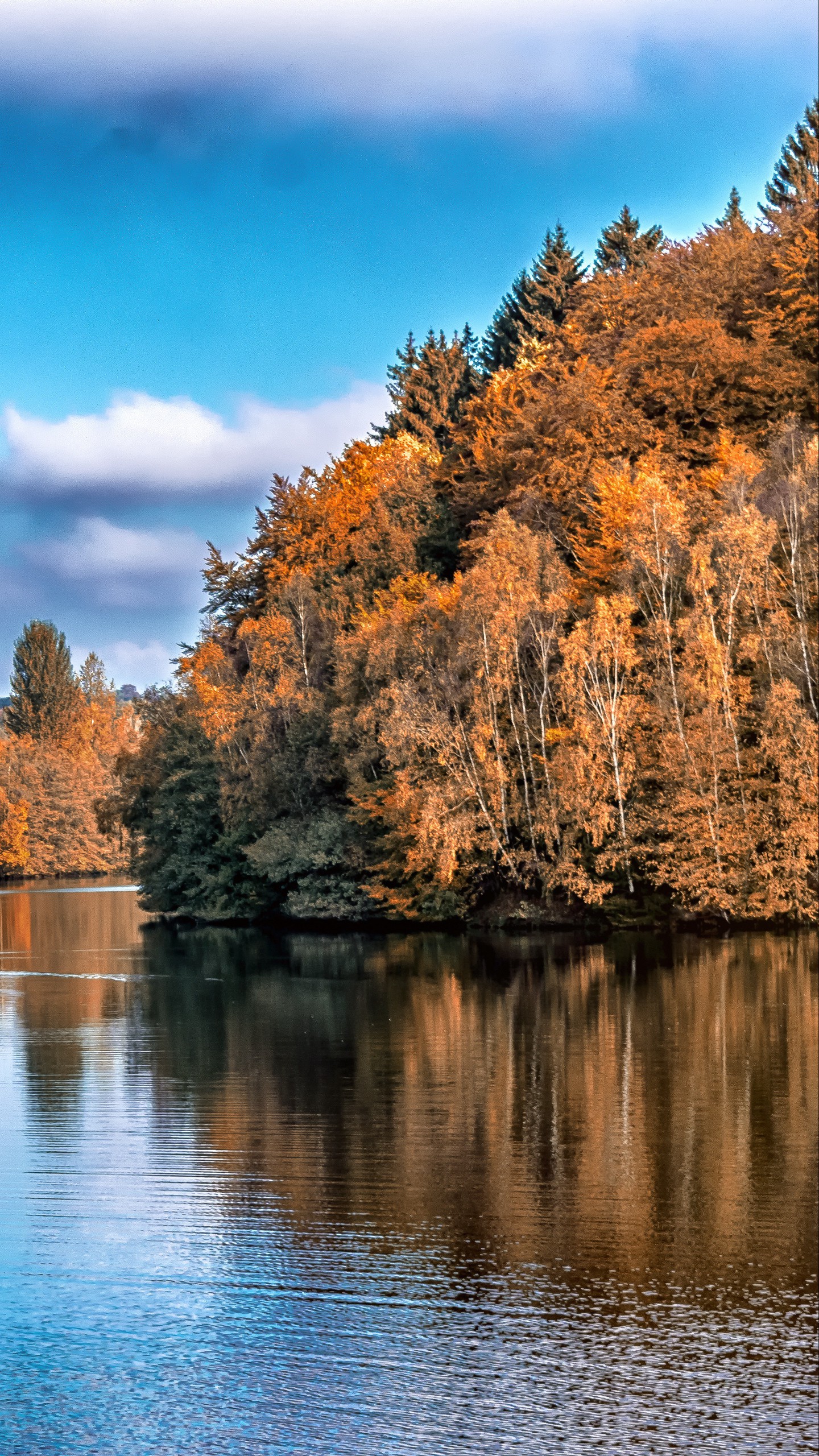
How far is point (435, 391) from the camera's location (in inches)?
3182

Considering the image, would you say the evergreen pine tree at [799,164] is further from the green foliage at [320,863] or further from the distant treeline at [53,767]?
the distant treeline at [53,767]

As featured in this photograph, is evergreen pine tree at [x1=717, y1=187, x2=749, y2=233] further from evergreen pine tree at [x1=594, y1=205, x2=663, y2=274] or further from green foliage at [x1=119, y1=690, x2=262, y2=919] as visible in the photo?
green foliage at [x1=119, y1=690, x2=262, y2=919]

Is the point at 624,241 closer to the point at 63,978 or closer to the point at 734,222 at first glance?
the point at 734,222

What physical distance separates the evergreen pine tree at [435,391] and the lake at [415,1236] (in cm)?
5821

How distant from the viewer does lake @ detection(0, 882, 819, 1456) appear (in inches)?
355

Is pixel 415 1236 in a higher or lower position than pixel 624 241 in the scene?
lower

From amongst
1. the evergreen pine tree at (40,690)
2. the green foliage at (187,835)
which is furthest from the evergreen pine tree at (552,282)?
the evergreen pine tree at (40,690)

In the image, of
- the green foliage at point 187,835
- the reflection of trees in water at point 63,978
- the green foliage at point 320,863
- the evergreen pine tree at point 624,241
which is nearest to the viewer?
the reflection of trees in water at point 63,978

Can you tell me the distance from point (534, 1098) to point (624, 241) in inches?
2650

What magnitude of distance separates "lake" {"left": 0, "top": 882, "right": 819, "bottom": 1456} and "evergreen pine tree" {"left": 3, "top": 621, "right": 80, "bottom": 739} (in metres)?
113

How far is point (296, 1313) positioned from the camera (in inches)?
412

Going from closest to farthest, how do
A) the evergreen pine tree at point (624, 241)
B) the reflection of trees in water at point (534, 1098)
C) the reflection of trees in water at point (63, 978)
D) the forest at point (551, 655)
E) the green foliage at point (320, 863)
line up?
1. the reflection of trees in water at point (534, 1098)
2. the reflection of trees in water at point (63, 978)
3. the forest at point (551, 655)
4. the green foliage at point (320, 863)
5. the evergreen pine tree at point (624, 241)

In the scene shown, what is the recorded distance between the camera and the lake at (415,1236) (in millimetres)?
9023

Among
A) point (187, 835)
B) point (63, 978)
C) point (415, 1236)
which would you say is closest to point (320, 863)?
point (187, 835)
